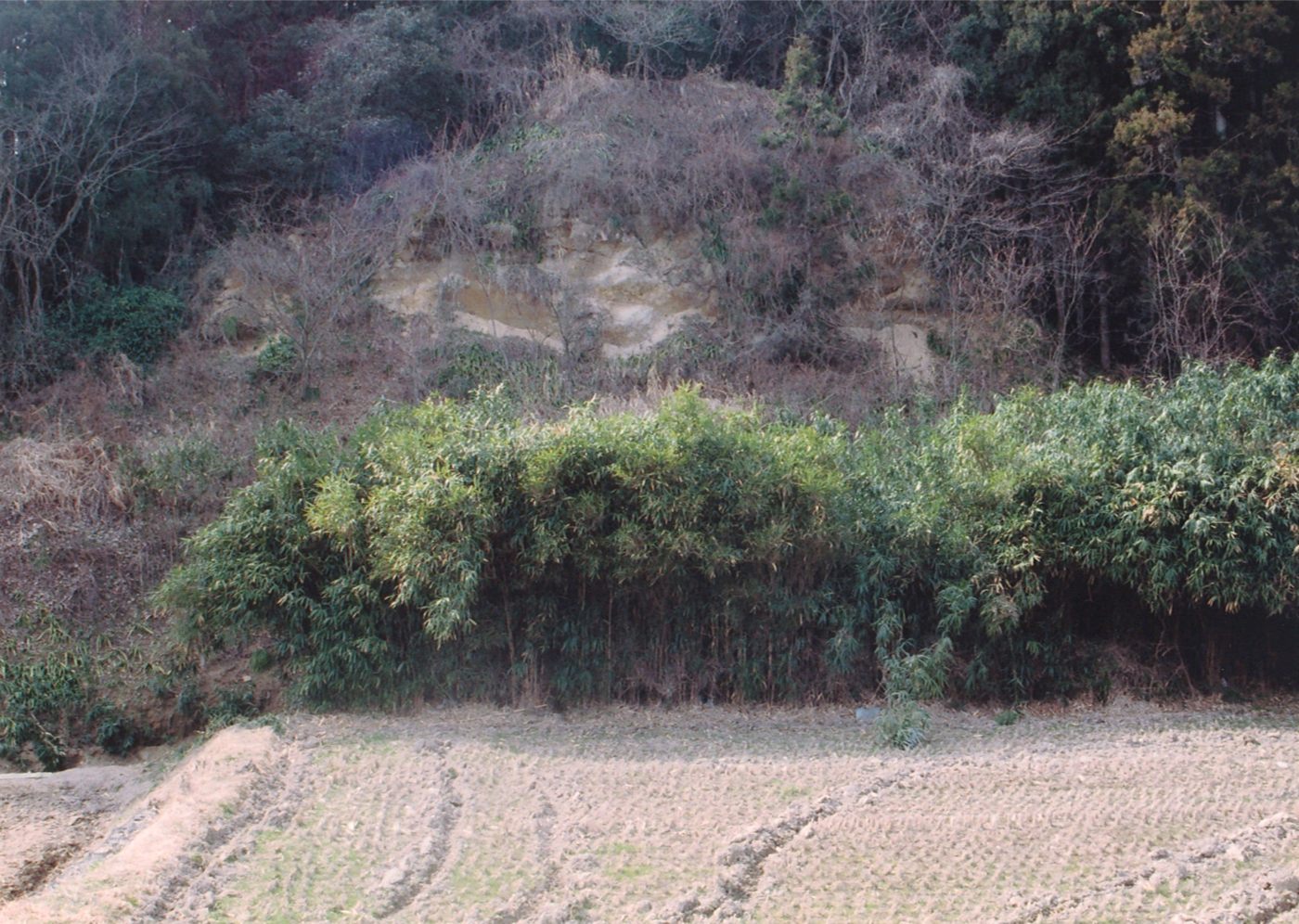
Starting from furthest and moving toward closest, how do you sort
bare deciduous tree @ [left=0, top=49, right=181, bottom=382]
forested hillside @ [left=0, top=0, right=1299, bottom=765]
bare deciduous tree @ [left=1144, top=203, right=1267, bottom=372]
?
1. bare deciduous tree @ [left=0, top=49, right=181, bottom=382]
2. bare deciduous tree @ [left=1144, top=203, right=1267, bottom=372]
3. forested hillside @ [left=0, top=0, right=1299, bottom=765]

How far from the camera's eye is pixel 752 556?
984 cm

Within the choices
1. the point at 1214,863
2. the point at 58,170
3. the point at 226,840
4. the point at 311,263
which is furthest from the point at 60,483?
the point at 1214,863

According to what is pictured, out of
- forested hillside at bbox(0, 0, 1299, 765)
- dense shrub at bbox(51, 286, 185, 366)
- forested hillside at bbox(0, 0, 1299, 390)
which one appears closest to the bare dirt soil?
forested hillside at bbox(0, 0, 1299, 765)

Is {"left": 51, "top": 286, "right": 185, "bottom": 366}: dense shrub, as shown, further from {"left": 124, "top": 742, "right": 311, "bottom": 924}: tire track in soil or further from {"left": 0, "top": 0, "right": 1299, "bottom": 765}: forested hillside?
{"left": 124, "top": 742, "right": 311, "bottom": 924}: tire track in soil

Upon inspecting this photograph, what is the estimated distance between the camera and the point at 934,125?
17.8 m

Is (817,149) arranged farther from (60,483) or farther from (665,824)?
(665,824)

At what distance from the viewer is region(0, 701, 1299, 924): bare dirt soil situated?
6.04 metres

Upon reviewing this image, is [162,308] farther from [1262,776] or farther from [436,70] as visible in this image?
[1262,776]

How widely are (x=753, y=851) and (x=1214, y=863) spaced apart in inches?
100

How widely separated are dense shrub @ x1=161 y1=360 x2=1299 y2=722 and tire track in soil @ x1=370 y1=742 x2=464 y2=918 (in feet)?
6.01

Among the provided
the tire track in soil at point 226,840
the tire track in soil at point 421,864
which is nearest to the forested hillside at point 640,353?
the tire track in soil at point 226,840

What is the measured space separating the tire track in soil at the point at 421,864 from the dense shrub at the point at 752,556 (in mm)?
1833

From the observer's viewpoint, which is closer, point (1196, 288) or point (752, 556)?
point (752, 556)

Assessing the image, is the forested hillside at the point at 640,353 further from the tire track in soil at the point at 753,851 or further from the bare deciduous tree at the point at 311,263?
the tire track in soil at the point at 753,851
